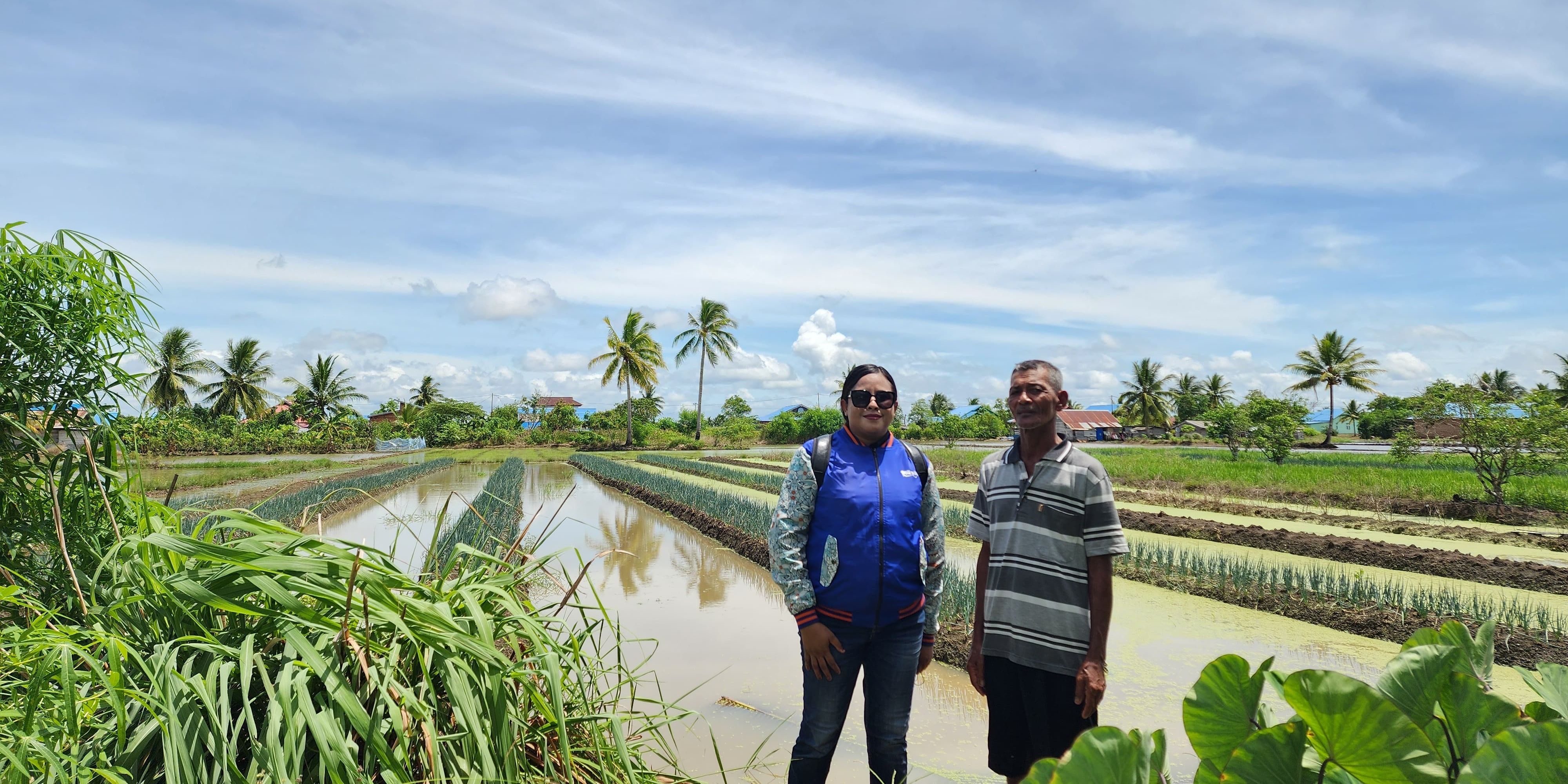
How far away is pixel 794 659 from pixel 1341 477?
1366 centimetres

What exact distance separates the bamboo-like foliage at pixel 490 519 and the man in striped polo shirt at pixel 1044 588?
55.3 inches

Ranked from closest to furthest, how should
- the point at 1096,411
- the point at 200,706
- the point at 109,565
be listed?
the point at 200,706 → the point at 109,565 → the point at 1096,411

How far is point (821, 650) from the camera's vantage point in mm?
2266

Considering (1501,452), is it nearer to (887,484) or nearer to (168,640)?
(887,484)

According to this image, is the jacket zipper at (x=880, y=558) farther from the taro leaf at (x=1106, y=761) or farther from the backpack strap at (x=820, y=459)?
the taro leaf at (x=1106, y=761)

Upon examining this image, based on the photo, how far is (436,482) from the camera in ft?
63.4

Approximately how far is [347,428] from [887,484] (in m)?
36.6

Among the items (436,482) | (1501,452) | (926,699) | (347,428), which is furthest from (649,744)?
(347,428)

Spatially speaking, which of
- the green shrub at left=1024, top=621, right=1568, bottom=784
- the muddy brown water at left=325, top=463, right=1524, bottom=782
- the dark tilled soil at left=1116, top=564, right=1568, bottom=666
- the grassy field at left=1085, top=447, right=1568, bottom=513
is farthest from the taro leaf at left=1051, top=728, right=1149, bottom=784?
the grassy field at left=1085, top=447, right=1568, bottom=513

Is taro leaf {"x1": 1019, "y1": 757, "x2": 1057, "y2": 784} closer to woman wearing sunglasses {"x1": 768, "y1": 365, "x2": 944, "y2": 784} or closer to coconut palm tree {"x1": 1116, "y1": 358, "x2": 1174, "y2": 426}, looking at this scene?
woman wearing sunglasses {"x1": 768, "y1": 365, "x2": 944, "y2": 784}

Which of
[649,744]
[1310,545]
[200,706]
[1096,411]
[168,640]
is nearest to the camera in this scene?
[200,706]

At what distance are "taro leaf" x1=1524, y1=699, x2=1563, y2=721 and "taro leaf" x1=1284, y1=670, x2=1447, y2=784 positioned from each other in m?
0.21

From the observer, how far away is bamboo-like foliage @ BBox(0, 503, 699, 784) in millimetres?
1283

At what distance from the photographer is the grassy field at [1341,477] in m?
12.1
